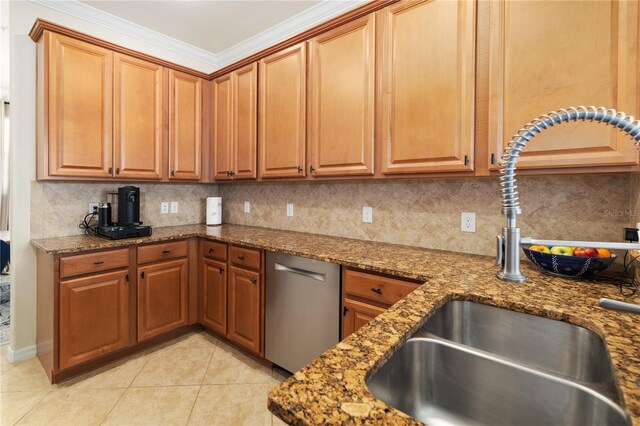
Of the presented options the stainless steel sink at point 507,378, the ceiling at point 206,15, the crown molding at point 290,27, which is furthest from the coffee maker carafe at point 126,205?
the stainless steel sink at point 507,378

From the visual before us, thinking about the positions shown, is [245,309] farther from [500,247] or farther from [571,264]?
[571,264]

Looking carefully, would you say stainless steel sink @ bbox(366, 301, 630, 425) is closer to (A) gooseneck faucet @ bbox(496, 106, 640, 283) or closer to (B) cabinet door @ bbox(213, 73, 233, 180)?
(A) gooseneck faucet @ bbox(496, 106, 640, 283)

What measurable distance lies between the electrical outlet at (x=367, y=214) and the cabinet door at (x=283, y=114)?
549mm

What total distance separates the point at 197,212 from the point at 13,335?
1.68m

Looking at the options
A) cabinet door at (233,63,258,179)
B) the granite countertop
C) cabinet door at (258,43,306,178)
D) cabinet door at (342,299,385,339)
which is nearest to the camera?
the granite countertop

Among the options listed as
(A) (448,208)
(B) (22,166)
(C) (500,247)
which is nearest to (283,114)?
(A) (448,208)

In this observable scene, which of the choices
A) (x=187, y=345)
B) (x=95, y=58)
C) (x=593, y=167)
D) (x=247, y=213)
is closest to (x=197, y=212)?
(x=247, y=213)

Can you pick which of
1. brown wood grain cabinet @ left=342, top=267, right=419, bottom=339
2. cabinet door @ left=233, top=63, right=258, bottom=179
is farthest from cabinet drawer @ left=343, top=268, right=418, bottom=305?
cabinet door @ left=233, top=63, right=258, bottom=179

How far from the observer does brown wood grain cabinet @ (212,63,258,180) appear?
8.71 feet

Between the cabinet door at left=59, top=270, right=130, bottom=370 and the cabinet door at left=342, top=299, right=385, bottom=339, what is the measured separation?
5.37 feet

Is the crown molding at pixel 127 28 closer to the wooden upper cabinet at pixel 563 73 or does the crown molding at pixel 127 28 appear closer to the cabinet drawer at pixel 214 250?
the cabinet drawer at pixel 214 250

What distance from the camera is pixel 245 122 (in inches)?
107

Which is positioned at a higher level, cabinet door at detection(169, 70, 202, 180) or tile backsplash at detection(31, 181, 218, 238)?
cabinet door at detection(169, 70, 202, 180)

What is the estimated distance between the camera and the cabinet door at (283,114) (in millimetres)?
2301
